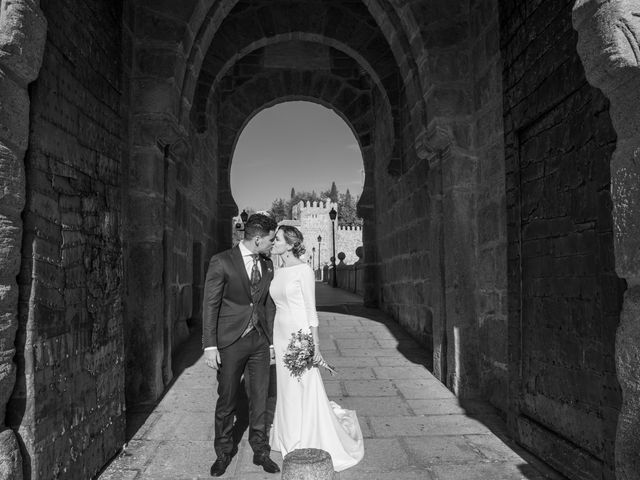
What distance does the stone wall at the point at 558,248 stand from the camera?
2.59 metres

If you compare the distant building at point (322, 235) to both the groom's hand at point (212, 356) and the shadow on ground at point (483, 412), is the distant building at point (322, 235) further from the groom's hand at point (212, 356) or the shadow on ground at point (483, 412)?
the groom's hand at point (212, 356)

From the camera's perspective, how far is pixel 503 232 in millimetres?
4062

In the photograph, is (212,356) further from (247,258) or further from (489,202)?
(489,202)

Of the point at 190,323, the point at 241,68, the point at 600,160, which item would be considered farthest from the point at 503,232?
the point at 241,68

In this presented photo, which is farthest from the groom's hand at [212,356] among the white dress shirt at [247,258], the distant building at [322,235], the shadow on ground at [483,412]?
the distant building at [322,235]

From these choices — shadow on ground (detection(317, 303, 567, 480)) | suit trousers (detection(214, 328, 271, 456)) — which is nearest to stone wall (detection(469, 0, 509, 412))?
shadow on ground (detection(317, 303, 567, 480))

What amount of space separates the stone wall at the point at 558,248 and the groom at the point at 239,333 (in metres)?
1.77

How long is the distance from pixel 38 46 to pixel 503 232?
3425 millimetres

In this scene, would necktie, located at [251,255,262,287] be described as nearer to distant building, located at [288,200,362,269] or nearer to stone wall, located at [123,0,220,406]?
stone wall, located at [123,0,220,406]

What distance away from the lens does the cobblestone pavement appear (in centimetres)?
302

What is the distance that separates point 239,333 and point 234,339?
0.16 feet

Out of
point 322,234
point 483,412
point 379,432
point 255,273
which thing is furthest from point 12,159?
point 322,234

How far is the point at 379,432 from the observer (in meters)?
3.69

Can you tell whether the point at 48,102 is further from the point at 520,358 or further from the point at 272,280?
the point at 520,358
